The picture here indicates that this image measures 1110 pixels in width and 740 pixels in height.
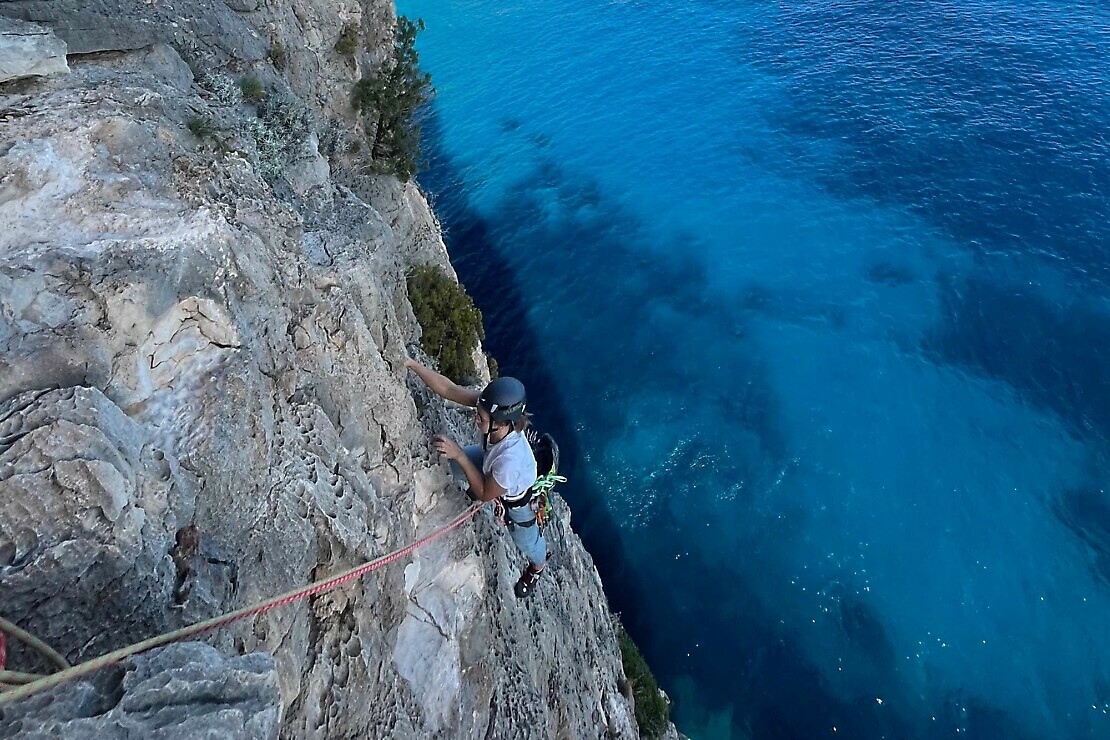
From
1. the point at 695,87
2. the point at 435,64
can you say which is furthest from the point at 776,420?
the point at 435,64

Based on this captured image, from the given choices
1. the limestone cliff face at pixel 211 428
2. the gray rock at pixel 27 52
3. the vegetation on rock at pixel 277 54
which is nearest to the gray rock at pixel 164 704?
the limestone cliff face at pixel 211 428

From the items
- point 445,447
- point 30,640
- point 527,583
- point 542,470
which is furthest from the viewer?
point 527,583

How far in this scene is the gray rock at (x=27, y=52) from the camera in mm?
6883

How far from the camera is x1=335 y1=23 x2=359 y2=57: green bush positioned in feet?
68.9

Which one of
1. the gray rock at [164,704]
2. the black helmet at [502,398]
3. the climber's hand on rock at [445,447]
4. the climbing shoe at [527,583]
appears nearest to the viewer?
the gray rock at [164,704]

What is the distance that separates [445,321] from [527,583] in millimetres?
9719

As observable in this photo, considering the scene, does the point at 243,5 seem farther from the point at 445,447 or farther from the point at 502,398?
the point at 502,398

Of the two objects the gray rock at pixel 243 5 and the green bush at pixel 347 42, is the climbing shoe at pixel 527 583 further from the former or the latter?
the green bush at pixel 347 42

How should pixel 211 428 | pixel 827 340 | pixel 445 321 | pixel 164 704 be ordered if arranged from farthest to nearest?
pixel 827 340, pixel 445 321, pixel 211 428, pixel 164 704

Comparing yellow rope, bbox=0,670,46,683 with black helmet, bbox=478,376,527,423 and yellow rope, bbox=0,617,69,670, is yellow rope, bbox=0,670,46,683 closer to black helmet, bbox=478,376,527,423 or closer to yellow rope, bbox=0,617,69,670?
yellow rope, bbox=0,617,69,670

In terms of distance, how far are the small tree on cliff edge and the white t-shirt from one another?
1551cm

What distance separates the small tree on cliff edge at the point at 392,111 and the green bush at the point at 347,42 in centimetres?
94

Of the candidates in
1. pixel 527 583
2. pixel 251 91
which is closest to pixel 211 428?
pixel 527 583

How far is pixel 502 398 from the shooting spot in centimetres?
753
